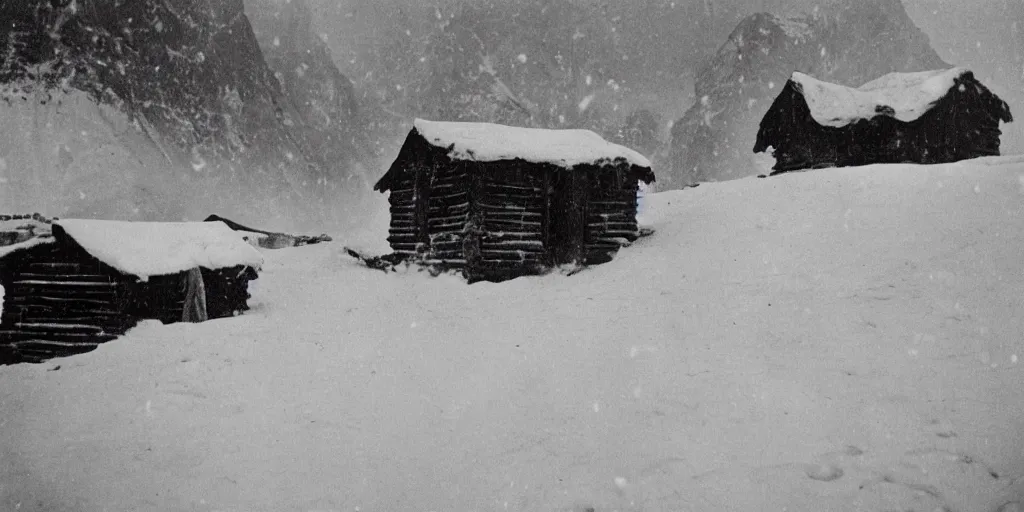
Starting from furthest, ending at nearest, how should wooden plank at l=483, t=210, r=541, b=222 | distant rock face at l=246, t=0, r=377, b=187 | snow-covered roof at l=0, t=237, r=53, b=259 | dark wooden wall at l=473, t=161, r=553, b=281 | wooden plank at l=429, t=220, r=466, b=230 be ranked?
1. distant rock face at l=246, t=0, r=377, b=187
2. wooden plank at l=429, t=220, r=466, b=230
3. wooden plank at l=483, t=210, r=541, b=222
4. dark wooden wall at l=473, t=161, r=553, b=281
5. snow-covered roof at l=0, t=237, r=53, b=259

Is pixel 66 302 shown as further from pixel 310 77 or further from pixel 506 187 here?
pixel 310 77

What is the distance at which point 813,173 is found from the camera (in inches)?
662

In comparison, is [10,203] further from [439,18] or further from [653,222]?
[439,18]

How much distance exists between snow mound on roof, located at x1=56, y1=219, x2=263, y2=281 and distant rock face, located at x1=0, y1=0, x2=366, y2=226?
48.4 metres

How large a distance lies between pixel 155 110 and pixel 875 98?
7290 cm

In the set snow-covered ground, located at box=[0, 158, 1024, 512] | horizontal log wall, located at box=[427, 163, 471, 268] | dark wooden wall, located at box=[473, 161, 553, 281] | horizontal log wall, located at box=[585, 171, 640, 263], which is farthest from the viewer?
horizontal log wall, located at box=[585, 171, 640, 263]

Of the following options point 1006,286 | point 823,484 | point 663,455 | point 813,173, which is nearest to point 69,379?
point 663,455

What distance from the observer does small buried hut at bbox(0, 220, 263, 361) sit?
11.4m

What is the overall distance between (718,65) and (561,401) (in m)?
132

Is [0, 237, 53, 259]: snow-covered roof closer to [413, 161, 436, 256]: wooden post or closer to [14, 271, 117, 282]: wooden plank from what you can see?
[14, 271, 117, 282]: wooden plank

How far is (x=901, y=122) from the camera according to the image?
2120cm

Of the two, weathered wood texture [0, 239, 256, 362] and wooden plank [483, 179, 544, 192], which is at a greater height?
wooden plank [483, 179, 544, 192]

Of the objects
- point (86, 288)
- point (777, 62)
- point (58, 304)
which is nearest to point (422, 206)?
point (86, 288)

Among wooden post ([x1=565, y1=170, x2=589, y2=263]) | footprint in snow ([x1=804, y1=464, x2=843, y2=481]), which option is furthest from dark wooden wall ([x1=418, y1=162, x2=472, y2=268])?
footprint in snow ([x1=804, y1=464, x2=843, y2=481])
